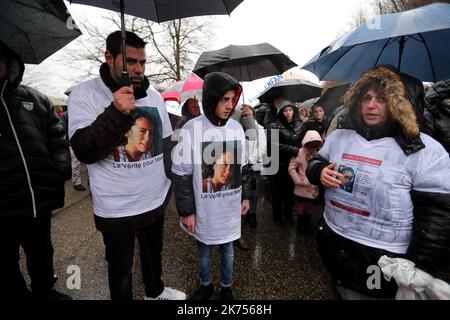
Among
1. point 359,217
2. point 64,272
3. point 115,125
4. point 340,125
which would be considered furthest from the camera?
point 64,272

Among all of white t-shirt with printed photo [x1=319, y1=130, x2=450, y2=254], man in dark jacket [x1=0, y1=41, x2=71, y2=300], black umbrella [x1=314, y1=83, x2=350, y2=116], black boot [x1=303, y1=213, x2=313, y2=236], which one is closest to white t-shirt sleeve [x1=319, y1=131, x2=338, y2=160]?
white t-shirt with printed photo [x1=319, y1=130, x2=450, y2=254]

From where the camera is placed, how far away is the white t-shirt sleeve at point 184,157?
1.97 metres

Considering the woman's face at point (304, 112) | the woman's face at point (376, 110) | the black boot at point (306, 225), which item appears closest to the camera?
the woman's face at point (376, 110)

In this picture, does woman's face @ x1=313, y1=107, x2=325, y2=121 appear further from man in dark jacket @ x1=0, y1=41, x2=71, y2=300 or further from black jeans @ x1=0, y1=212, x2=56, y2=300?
black jeans @ x1=0, y1=212, x2=56, y2=300

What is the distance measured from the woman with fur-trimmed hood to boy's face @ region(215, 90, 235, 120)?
851mm

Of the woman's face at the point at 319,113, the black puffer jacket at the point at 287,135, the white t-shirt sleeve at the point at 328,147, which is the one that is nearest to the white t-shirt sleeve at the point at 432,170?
the white t-shirt sleeve at the point at 328,147

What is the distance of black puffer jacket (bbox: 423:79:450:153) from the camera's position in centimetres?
221

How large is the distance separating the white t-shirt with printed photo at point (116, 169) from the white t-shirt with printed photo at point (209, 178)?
0.76 feet

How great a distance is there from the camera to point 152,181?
181 cm

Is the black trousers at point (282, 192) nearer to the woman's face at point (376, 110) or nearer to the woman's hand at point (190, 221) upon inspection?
the woman's hand at point (190, 221)

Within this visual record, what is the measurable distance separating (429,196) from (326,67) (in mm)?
1364

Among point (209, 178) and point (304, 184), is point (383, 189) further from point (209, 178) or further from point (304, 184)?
point (304, 184)

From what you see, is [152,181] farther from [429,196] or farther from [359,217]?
[429,196]

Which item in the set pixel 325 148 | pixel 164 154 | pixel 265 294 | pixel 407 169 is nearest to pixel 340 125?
pixel 325 148
